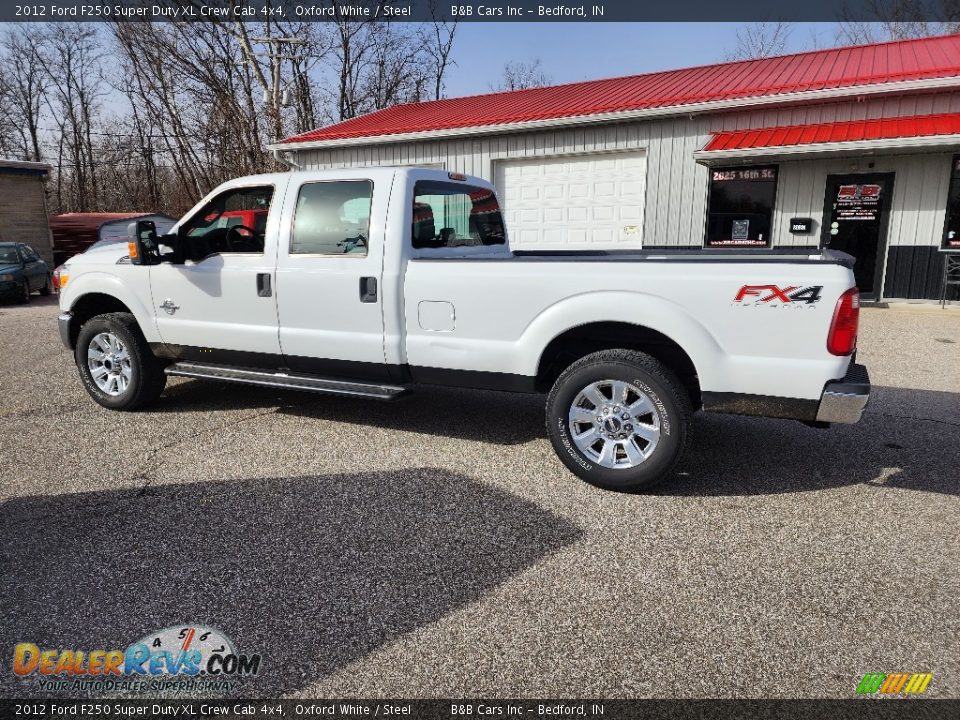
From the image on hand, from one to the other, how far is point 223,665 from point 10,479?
2.80m

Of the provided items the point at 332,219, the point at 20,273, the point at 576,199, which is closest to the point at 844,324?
the point at 332,219

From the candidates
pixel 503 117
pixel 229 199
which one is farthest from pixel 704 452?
pixel 503 117

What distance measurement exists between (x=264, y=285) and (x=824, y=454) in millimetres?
4319

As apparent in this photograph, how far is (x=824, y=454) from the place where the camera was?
4.80 meters

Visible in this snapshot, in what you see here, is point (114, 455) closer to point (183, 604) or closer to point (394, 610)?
point (183, 604)

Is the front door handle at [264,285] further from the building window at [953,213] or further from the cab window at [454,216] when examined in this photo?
the building window at [953,213]

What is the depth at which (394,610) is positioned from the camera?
9.35 feet

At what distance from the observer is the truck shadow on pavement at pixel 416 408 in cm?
543

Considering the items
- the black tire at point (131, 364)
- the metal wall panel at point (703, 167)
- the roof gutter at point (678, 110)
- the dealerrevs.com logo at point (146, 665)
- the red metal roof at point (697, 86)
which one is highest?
the red metal roof at point (697, 86)

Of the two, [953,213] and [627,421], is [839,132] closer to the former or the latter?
[953,213]

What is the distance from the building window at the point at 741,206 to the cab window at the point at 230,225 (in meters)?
10.0

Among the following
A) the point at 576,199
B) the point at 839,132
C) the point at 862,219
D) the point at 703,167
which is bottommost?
the point at 862,219

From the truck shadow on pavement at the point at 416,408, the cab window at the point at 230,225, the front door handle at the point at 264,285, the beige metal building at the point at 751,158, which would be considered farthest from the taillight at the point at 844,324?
the beige metal building at the point at 751,158

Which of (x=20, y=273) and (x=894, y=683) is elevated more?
(x=20, y=273)
